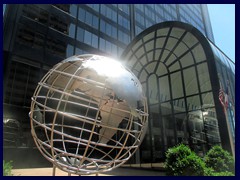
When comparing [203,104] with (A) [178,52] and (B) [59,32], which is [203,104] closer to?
(A) [178,52]

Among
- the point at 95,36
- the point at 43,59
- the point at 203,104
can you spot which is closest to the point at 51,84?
the point at 203,104

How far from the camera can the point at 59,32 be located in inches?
842

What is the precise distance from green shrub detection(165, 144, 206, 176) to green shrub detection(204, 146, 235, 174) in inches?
51.6

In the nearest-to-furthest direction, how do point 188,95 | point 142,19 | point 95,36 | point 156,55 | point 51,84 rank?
point 51,84, point 188,95, point 156,55, point 95,36, point 142,19

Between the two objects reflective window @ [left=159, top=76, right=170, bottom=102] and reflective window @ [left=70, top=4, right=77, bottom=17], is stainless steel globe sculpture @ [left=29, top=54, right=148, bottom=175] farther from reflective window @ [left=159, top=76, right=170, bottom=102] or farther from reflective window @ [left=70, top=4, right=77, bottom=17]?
reflective window @ [left=70, top=4, right=77, bottom=17]

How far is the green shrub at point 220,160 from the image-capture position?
29.5ft

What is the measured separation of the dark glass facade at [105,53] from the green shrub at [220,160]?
147cm

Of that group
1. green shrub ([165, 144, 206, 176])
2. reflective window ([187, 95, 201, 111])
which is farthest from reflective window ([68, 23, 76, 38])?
green shrub ([165, 144, 206, 176])

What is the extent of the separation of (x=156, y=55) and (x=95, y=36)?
40.3 feet

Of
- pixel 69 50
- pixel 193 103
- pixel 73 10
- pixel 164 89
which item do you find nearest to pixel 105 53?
pixel 69 50

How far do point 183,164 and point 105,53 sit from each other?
19.2 m

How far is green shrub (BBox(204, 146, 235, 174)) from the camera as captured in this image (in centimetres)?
900

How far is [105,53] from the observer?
25547 mm

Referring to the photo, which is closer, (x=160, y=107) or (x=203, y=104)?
(x=203, y=104)
